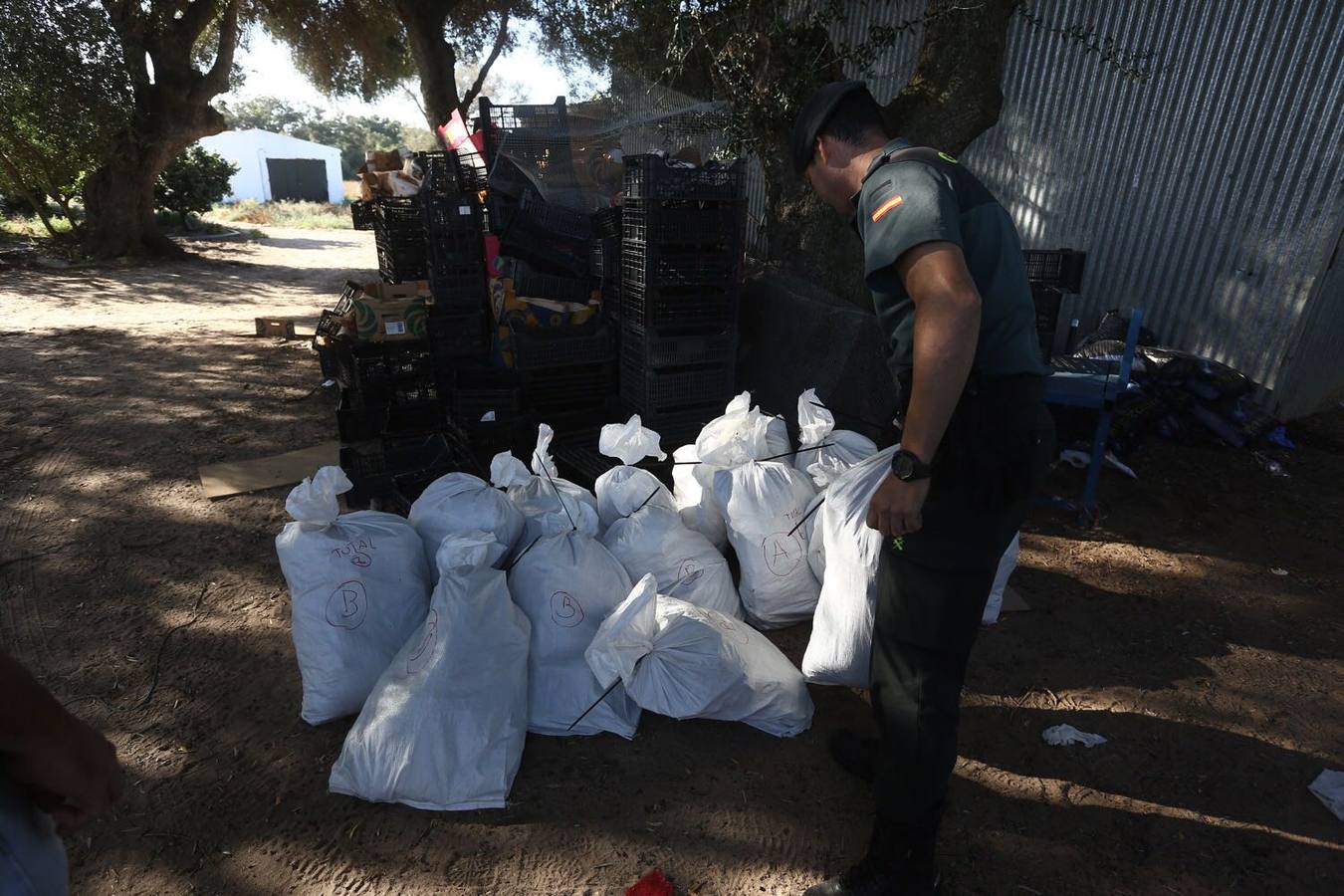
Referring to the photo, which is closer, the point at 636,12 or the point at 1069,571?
the point at 1069,571

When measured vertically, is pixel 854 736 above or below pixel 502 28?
below

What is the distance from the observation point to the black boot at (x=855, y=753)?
2158 mm

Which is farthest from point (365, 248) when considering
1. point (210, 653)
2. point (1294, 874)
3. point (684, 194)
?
point (1294, 874)

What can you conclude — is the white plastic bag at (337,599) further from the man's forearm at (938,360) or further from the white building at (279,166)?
the white building at (279,166)

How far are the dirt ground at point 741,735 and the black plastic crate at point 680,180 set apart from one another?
2519 millimetres

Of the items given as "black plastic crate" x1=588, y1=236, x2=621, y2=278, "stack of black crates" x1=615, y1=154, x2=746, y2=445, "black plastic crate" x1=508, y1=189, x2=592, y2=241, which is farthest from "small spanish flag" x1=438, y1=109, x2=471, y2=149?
"stack of black crates" x1=615, y1=154, x2=746, y2=445

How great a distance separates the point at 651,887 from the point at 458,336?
12.1ft

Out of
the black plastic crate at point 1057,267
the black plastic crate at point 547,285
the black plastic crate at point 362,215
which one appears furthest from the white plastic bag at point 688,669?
the black plastic crate at point 362,215

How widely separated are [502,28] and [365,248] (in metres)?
5.70

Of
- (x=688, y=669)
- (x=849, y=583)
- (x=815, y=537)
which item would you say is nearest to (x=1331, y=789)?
(x=849, y=583)

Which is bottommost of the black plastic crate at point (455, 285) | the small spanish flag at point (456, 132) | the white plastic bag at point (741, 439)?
the white plastic bag at point (741, 439)

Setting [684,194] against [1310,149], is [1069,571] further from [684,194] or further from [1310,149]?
[1310,149]

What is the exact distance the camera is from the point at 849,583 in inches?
90.8

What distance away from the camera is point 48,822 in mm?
938
